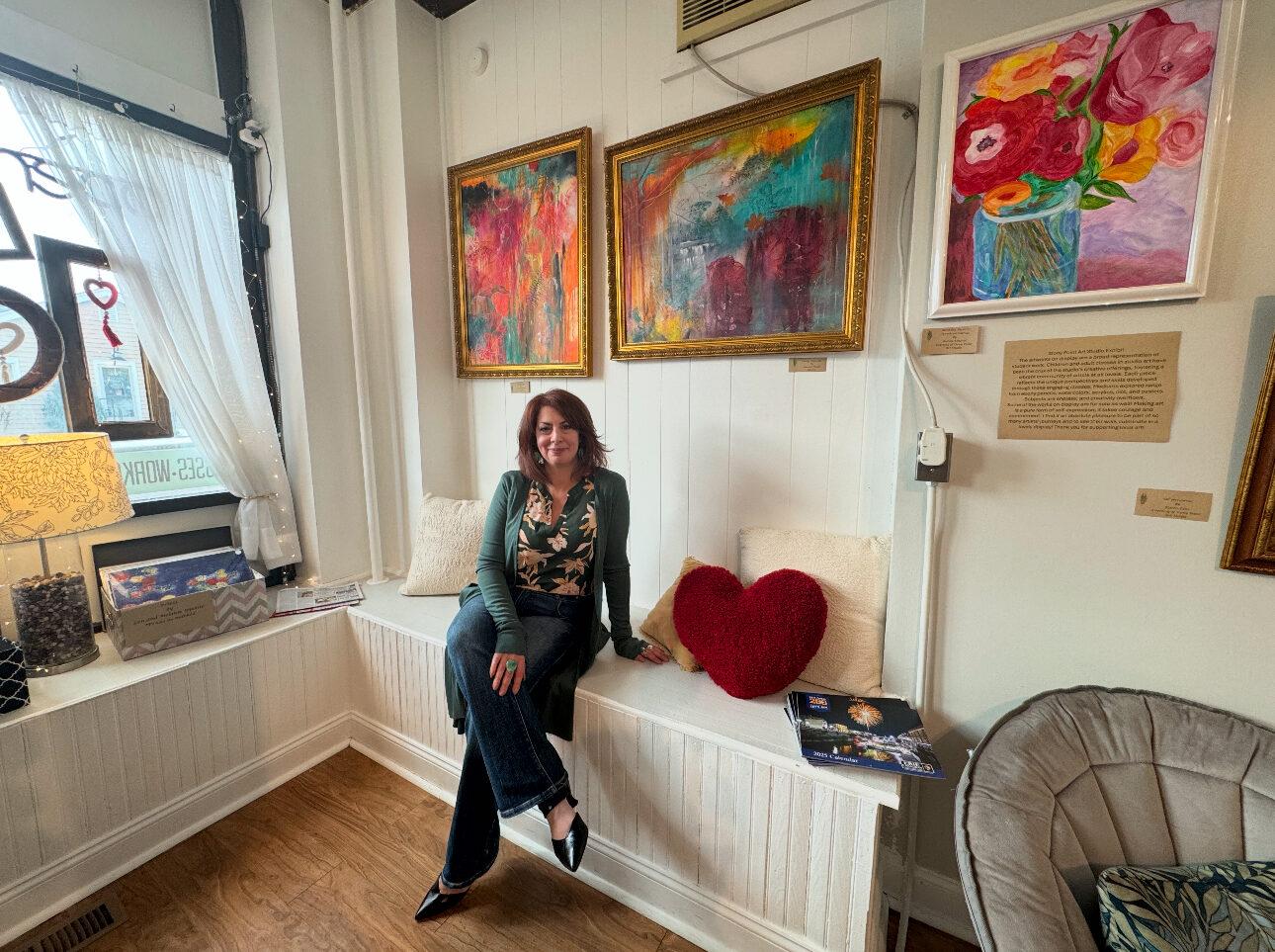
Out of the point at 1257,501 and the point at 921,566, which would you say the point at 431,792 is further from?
the point at 1257,501

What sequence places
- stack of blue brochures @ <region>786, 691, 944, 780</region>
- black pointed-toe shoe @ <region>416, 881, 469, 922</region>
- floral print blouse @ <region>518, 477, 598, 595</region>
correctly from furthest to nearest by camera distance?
floral print blouse @ <region>518, 477, 598, 595</region> → black pointed-toe shoe @ <region>416, 881, 469, 922</region> → stack of blue brochures @ <region>786, 691, 944, 780</region>

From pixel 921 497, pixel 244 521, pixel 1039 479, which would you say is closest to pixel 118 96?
pixel 244 521

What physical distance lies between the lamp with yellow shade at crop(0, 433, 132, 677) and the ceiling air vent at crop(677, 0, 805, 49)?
204cm

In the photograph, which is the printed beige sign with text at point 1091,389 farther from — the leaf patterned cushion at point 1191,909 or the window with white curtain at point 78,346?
the window with white curtain at point 78,346

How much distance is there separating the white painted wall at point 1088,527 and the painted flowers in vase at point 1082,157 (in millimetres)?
62

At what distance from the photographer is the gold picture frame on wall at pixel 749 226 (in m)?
1.42

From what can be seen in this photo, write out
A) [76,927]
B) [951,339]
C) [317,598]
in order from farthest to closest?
[317,598] < [76,927] < [951,339]

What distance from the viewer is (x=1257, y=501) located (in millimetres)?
998

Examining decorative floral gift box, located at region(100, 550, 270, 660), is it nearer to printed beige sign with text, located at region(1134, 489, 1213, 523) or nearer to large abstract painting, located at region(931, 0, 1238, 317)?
large abstract painting, located at region(931, 0, 1238, 317)

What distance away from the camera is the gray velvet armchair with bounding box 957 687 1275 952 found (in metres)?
0.88

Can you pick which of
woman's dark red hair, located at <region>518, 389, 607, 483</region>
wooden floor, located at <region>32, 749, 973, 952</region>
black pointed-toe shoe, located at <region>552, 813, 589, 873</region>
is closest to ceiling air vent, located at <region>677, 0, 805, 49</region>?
woman's dark red hair, located at <region>518, 389, 607, 483</region>

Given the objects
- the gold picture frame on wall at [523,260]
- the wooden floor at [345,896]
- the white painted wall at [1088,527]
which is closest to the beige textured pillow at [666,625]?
the white painted wall at [1088,527]

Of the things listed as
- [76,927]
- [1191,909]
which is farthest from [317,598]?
[1191,909]

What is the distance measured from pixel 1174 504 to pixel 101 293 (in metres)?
3.06
